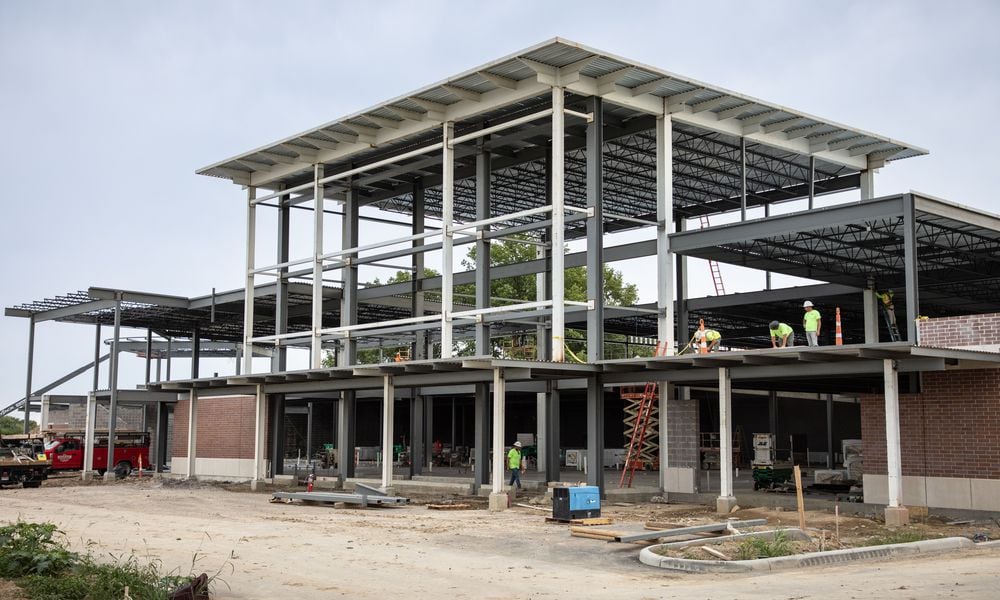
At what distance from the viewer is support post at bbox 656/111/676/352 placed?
3344 centimetres

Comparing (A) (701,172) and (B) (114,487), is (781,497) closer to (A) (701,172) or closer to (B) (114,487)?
(A) (701,172)

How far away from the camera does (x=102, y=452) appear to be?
165ft

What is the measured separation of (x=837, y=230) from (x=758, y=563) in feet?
57.1

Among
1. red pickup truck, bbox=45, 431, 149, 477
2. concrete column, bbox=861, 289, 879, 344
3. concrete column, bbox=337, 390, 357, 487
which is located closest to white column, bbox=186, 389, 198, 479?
red pickup truck, bbox=45, 431, 149, 477

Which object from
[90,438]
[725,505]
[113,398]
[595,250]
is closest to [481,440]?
[595,250]

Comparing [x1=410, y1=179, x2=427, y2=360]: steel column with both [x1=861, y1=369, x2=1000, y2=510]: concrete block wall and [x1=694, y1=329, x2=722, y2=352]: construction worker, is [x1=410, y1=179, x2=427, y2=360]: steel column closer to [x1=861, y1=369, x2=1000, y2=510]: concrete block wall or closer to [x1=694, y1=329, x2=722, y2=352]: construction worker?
[x1=694, y1=329, x2=722, y2=352]: construction worker

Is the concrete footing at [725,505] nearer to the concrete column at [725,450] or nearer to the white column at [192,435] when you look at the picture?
the concrete column at [725,450]

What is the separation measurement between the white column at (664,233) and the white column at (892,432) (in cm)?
929

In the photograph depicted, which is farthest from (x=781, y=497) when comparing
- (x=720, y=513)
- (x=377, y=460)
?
(x=377, y=460)

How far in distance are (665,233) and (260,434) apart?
60.2 feet

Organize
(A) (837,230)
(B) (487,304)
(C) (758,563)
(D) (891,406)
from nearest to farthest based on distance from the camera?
(C) (758,563)
(D) (891,406)
(A) (837,230)
(B) (487,304)

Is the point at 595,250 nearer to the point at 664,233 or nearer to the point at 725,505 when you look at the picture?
the point at 664,233

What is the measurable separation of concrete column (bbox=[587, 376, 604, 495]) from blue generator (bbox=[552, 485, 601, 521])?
4.67 meters

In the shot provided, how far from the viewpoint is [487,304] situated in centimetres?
3622
